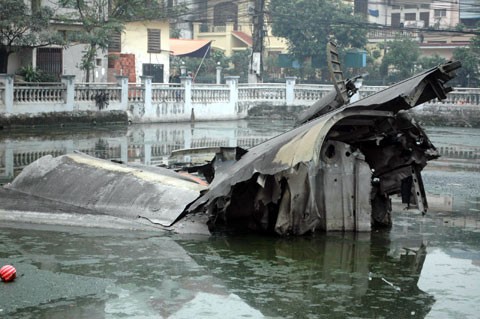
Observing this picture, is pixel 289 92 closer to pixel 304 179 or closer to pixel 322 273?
pixel 304 179

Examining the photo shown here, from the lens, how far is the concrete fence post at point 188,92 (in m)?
33.2

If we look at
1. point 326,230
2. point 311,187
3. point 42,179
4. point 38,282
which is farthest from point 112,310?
point 42,179

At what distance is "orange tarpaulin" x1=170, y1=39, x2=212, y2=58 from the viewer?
164 feet

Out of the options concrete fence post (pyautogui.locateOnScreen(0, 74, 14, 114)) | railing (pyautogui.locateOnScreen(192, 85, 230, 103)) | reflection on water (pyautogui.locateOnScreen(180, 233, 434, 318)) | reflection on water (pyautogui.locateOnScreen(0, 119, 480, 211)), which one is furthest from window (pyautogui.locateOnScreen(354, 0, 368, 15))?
reflection on water (pyautogui.locateOnScreen(180, 233, 434, 318))

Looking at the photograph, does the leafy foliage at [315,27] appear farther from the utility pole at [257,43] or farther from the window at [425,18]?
the window at [425,18]

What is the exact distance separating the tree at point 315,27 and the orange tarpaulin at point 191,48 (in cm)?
422

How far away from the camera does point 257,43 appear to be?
130 ft

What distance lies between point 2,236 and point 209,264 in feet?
9.17

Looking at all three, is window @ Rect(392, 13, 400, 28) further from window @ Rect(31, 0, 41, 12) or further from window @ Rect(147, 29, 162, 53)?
window @ Rect(31, 0, 41, 12)

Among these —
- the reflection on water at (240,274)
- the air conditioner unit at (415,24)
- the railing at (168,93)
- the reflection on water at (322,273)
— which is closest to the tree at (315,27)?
the air conditioner unit at (415,24)

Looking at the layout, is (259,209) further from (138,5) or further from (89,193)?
(138,5)

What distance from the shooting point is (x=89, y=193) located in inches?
458

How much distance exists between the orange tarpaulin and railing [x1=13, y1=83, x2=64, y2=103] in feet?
66.0

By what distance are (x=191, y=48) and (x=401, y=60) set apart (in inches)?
479
